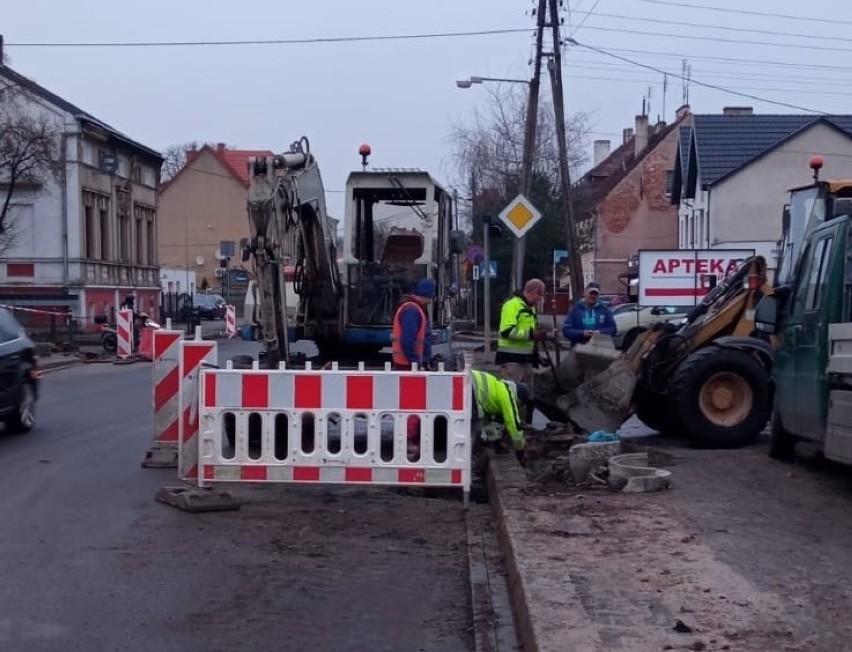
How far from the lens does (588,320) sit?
52.7 feet

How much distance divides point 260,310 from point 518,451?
2909 mm

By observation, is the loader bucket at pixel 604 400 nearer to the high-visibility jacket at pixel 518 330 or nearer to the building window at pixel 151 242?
the high-visibility jacket at pixel 518 330

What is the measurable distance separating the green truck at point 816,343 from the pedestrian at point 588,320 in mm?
3494

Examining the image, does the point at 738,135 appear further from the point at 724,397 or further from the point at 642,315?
the point at 724,397

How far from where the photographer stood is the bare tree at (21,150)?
116 feet

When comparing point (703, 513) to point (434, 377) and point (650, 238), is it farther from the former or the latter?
point (650, 238)

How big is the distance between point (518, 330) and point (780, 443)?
3.08m

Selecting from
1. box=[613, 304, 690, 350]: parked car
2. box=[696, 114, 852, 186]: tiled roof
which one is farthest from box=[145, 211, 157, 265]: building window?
box=[613, 304, 690, 350]: parked car

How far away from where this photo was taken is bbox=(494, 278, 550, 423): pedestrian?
45.9 ft

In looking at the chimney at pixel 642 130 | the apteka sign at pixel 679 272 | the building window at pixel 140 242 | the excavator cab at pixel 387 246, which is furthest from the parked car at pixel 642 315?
the chimney at pixel 642 130

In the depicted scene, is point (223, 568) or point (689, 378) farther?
point (689, 378)

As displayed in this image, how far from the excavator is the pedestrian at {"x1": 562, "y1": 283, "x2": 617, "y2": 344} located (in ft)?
5.74

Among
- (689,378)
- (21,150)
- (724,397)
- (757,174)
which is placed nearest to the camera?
(689,378)

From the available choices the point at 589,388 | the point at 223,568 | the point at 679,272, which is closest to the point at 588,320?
the point at 589,388
